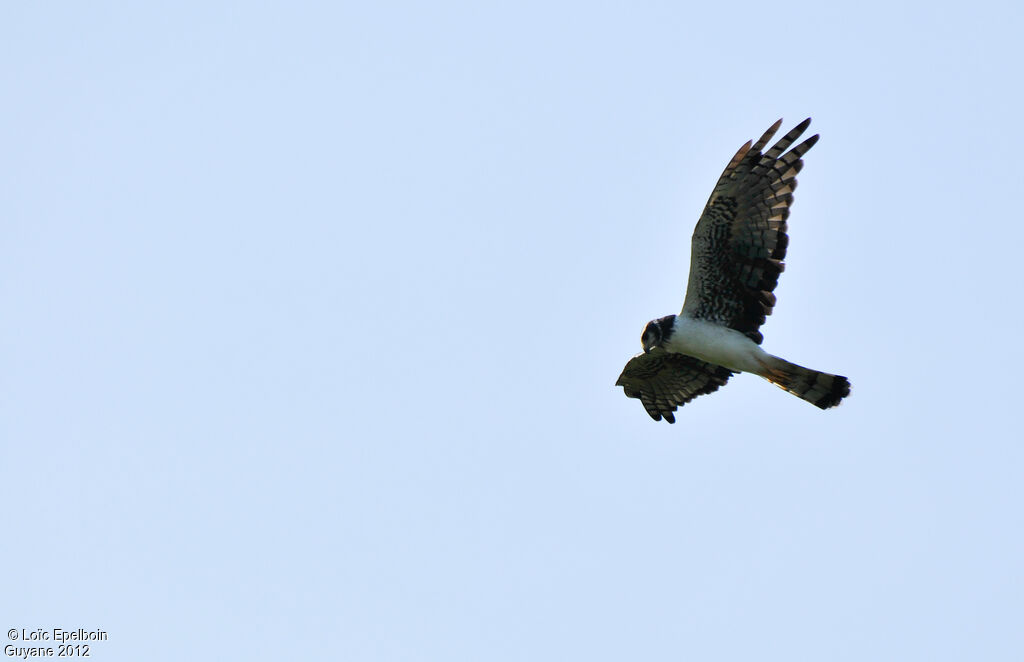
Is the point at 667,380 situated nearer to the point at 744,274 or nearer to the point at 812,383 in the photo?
the point at 812,383

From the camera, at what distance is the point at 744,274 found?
1163 centimetres

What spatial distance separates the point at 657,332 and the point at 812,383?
1.44m

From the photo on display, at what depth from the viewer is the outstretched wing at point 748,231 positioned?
448 inches

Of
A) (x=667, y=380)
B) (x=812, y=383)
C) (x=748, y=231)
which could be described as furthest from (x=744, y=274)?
(x=667, y=380)

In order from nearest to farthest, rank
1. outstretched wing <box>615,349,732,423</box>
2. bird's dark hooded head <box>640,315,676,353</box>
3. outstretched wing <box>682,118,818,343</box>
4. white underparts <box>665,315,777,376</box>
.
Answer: outstretched wing <box>682,118,818,343</box>, white underparts <box>665,315,777,376</box>, bird's dark hooded head <box>640,315,676,353</box>, outstretched wing <box>615,349,732,423</box>

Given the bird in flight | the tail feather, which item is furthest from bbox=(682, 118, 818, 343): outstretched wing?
the tail feather

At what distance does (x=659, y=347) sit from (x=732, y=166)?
1.96m

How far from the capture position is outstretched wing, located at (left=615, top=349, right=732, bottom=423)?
1289cm

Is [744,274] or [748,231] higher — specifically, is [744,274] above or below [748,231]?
below

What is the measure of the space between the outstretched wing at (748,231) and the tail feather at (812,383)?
0.36 metres

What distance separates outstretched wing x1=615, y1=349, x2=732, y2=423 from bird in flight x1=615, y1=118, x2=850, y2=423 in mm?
596

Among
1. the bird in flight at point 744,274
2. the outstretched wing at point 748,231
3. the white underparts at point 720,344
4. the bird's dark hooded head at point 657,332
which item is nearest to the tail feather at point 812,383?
the bird in flight at point 744,274

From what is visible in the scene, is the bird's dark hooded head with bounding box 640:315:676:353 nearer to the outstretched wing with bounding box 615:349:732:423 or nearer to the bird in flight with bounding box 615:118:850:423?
the bird in flight with bounding box 615:118:850:423

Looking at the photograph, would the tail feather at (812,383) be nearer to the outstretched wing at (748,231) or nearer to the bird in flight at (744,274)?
the bird in flight at (744,274)
